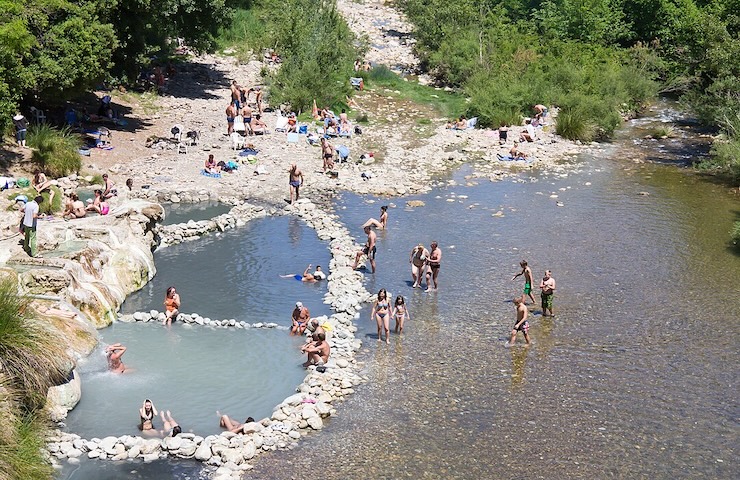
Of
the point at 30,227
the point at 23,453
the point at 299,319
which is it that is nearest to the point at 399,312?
the point at 299,319

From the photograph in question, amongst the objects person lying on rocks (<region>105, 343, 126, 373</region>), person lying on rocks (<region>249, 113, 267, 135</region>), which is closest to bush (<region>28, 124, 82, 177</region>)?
person lying on rocks (<region>249, 113, 267, 135</region>)

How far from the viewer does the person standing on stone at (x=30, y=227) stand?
21.3m

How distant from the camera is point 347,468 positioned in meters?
15.0

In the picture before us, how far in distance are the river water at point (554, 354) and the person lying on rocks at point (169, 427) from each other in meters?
2.00

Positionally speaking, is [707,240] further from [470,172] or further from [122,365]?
[122,365]

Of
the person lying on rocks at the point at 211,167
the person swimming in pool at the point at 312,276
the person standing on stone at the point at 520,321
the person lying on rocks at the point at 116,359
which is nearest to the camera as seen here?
the person lying on rocks at the point at 116,359

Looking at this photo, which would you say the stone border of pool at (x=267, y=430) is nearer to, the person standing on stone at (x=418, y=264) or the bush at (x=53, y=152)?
the person standing on stone at (x=418, y=264)

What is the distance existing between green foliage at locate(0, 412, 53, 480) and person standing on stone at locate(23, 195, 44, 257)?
7.64 meters

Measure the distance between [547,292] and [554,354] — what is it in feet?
7.35

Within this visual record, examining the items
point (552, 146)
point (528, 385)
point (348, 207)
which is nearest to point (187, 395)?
point (528, 385)

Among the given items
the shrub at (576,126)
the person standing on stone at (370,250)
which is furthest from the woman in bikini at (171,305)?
the shrub at (576,126)

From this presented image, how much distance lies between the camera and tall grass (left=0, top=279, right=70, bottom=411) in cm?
1531

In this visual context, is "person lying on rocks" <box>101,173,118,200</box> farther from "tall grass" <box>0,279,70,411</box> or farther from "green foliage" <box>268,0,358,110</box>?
"green foliage" <box>268,0,358,110</box>

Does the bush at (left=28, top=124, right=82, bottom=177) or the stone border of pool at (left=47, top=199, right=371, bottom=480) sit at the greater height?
the bush at (left=28, top=124, right=82, bottom=177)
